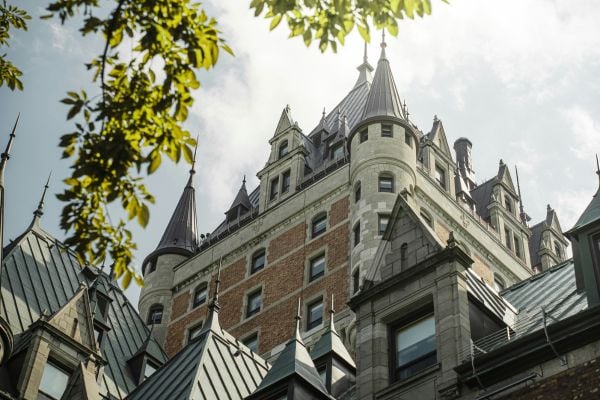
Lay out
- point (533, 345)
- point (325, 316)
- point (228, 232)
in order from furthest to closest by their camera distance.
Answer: point (228, 232), point (325, 316), point (533, 345)

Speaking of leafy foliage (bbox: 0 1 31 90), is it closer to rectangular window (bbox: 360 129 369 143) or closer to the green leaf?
the green leaf

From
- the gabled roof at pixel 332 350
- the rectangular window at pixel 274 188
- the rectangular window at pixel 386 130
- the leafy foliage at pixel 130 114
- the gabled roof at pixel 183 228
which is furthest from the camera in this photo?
the gabled roof at pixel 183 228

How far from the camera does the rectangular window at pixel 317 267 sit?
45562 mm

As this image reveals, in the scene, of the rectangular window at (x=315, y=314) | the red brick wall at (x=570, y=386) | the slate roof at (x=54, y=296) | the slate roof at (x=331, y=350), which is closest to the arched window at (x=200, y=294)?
the rectangular window at (x=315, y=314)

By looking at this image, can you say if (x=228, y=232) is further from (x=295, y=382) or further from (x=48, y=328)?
(x=295, y=382)

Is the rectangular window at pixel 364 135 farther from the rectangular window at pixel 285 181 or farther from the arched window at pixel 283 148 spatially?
the arched window at pixel 283 148

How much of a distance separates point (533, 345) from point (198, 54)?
753 centimetres

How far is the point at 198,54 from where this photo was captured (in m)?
10.9

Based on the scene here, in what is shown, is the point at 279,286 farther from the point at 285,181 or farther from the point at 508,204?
the point at 508,204

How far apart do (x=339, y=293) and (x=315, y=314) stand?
A: 135cm

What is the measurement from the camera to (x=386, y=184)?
46.1 metres

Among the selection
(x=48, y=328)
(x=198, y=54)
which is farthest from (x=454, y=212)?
(x=198, y=54)

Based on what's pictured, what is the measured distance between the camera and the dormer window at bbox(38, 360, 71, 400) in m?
25.8

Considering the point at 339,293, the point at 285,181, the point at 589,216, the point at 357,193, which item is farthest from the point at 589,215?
the point at 285,181
